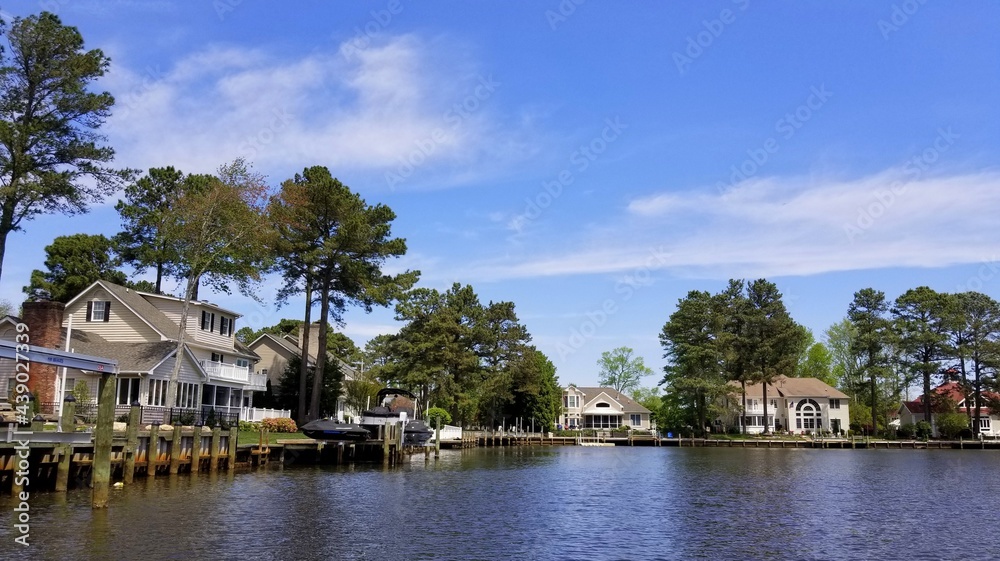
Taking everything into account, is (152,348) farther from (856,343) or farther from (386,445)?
(856,343)

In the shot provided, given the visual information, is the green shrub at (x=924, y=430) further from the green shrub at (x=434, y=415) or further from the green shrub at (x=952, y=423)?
the green shrub at (x=434, y=415)

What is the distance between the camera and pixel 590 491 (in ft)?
110

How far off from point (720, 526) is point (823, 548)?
4002mm

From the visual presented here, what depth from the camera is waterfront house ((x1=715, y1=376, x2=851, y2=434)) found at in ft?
328

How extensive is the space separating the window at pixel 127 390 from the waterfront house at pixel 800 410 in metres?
76.1

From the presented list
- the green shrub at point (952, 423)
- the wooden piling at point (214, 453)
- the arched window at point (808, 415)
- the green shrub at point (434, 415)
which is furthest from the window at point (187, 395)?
the green shrub at point (952, 423)

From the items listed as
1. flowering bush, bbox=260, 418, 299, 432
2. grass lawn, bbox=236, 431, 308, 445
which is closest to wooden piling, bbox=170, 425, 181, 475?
grass lawn, bbox=236, 431, 308, 445

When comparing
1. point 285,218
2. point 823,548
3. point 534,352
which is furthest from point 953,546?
point 534,352

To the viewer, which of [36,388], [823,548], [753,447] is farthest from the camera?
[753,447]

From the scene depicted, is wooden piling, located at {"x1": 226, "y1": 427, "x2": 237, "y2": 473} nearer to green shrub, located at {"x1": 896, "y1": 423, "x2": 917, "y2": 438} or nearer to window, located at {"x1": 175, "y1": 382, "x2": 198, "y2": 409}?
window, located at {"x1": 175, "y1": 382, "x2": 198, "y2": 409}

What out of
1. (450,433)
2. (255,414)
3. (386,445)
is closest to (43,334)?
(255,414)

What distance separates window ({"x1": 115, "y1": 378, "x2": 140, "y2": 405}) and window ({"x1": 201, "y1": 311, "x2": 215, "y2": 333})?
7.78 m

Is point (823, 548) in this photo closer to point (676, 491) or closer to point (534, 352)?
point (676, 491)

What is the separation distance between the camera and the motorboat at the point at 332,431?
40.5m
